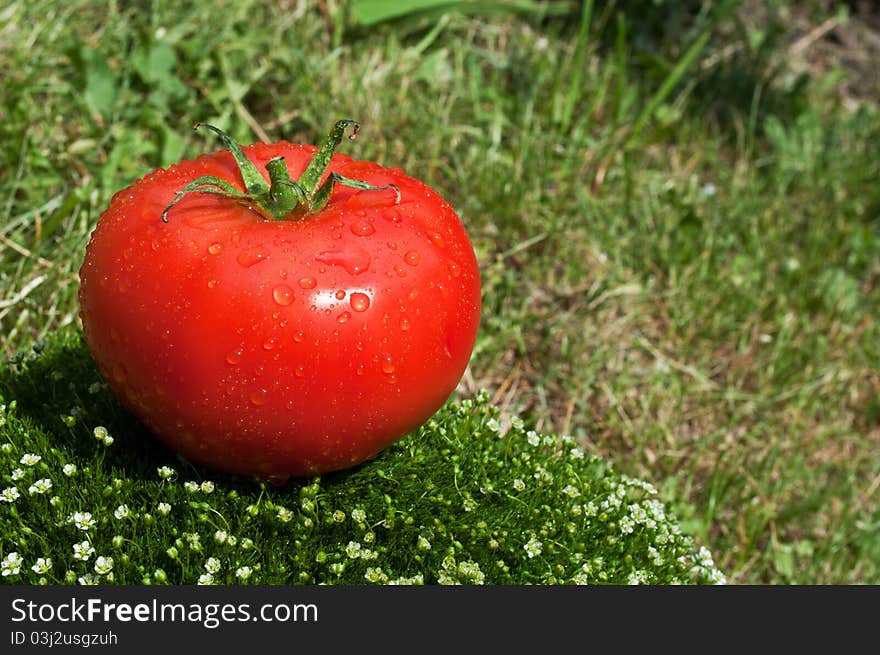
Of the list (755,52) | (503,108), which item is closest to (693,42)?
(755,52)

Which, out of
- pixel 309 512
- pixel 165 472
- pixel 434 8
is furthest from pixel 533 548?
pixel 434 8

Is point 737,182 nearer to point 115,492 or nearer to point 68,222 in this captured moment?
point 68,222

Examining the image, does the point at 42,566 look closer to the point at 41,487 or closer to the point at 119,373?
the point at 41,487

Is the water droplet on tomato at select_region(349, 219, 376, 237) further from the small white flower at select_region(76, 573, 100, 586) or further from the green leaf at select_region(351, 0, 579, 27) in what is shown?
the green leaf at select_region(351, 0, 579, 27)

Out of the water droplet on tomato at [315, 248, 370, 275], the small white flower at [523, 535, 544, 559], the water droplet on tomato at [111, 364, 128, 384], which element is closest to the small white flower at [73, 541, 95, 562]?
the water droplet on tomato at [111, 364, 128, 384]

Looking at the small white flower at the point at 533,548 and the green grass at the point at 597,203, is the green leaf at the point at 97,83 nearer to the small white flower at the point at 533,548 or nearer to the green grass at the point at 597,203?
the green grass at the point at 597,203

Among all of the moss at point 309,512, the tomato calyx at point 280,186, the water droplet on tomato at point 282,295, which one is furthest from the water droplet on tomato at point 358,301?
the moss at point 309,512
